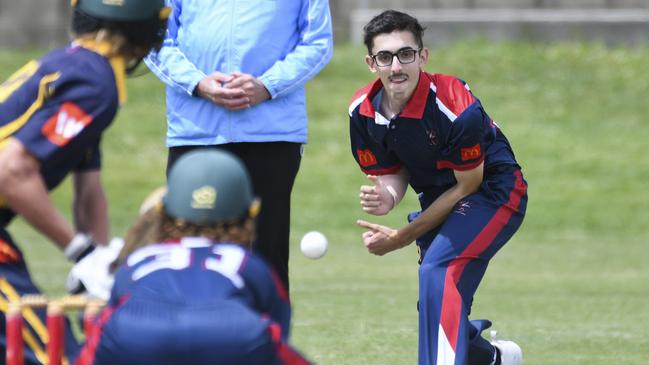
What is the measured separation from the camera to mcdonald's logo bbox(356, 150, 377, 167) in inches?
276

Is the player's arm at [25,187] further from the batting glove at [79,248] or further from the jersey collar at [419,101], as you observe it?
the jersey collar at [419,101]

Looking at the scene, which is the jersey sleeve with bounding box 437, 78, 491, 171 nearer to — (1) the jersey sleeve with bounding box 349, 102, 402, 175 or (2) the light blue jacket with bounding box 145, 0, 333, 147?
(1) the jersey sleeve with bounding box 349, 102, 402, 175

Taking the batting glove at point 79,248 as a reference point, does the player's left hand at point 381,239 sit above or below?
below

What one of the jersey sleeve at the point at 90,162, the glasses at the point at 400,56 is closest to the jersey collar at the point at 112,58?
the jersey sleeve at the point at 90,162

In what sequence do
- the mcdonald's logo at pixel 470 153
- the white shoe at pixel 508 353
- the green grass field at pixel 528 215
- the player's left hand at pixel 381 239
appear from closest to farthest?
1. the mcdonald's logo at pixel 470 153
2. the player's left hand at pixel 381 239
3. the white shoe at pixel 508 353
4. the green grass field at pixel 528 215

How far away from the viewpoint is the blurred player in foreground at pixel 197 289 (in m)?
4.17

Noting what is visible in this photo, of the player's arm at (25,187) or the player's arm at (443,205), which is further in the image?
the player's arm at (443,205)

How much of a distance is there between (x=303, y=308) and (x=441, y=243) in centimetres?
414

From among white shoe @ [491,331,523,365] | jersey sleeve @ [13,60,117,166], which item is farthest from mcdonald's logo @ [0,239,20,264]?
white shoe @ [491,331,523,365]

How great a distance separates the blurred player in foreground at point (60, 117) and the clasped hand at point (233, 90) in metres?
1.84

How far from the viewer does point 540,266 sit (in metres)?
14.5

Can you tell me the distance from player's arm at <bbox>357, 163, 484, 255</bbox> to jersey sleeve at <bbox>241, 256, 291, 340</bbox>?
216 centimetres

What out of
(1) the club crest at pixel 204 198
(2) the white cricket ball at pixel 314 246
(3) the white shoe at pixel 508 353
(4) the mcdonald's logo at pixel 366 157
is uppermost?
(1) the club crest at pixel 204 198

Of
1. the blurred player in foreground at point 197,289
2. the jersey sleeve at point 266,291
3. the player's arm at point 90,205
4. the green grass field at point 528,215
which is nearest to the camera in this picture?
the blurred player in foreground at point 197,289
